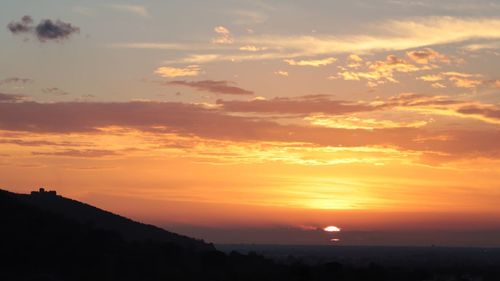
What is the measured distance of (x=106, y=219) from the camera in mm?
129250

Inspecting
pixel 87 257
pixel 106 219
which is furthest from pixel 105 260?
pixel 106 219

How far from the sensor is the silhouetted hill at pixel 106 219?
12506 centimetres

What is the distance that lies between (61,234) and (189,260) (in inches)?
586

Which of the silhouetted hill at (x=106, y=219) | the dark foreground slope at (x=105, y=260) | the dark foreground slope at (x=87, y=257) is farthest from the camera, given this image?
the silhouetted hill at (x=106, y=219)

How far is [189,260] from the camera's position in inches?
4186

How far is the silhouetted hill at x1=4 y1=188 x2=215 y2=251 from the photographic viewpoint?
410ft

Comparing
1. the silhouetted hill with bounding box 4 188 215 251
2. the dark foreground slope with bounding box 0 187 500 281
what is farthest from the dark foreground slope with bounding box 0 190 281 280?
the silhouetted hill with bounding box 4 188 215 251

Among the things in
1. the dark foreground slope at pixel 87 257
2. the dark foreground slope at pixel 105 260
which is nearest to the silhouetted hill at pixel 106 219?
the dark foreground slope at pixel 105 260

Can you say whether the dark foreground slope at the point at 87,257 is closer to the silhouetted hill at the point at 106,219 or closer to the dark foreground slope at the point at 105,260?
the dark foreground slope at the point at 105,260

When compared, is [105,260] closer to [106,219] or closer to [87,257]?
[87,257]

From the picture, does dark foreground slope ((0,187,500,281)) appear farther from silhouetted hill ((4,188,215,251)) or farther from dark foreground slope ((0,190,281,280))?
silhouetted hill ((4,188,215,251))

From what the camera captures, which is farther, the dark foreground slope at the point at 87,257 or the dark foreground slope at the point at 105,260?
the dark foreground slope at the point at 105,260

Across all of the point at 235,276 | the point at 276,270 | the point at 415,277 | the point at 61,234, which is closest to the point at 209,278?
the point at 235,276

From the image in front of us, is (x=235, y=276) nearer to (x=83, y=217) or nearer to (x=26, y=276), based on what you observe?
(x=26, y=276)
